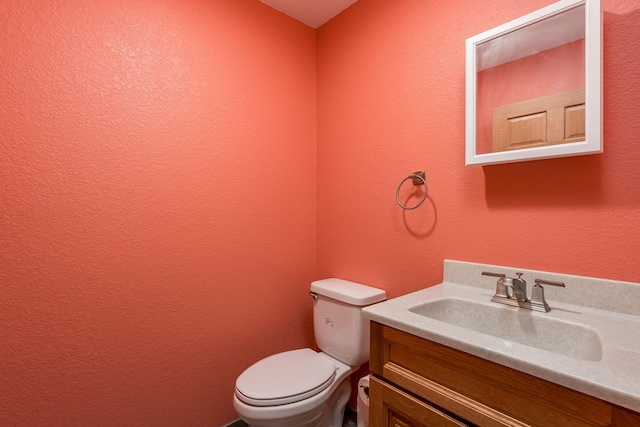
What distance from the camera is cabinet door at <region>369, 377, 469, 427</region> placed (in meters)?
0.78

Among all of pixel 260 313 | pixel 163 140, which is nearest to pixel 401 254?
pixel 260 313

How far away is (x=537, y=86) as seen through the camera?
103cm

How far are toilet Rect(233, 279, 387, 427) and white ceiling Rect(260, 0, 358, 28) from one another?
5.04ft

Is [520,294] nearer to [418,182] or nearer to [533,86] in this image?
[418,182]

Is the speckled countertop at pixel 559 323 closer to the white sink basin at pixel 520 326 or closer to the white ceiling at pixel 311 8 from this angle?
the white sink basin at pixel 520 326

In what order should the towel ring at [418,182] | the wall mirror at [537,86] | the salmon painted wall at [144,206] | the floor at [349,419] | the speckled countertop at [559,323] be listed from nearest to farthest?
1. the speckled countertop at [559,323]
2. the wall mirror at [537,86]
3. the salmon painted wall at [144,206]
4. the towel ring at [418,182]
5. the floor at [349,419]

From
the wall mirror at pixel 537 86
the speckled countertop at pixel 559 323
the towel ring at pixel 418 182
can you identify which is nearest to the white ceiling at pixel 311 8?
the wall mirror at pixel 537 86

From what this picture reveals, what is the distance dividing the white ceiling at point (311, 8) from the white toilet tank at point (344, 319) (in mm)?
1539

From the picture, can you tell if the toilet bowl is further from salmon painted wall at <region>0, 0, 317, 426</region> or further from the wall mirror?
the wall mirror

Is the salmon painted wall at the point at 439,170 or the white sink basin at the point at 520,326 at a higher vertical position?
the salmon painted wall at the point at 439,170

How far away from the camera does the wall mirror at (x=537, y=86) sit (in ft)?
2.92

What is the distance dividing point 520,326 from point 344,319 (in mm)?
750

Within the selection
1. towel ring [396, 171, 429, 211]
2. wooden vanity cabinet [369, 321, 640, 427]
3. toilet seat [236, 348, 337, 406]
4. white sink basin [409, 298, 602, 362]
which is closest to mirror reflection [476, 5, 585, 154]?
towel ring [396, 171, 429, 211]

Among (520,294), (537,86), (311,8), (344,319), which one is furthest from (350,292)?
(311,8)
